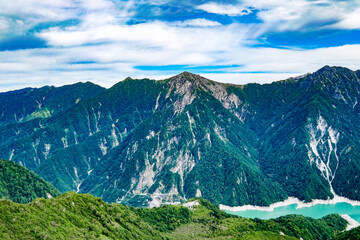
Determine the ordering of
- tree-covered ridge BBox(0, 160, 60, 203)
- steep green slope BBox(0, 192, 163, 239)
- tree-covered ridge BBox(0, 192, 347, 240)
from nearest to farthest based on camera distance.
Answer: steep green slope BBox(0, 192, 163, 239) → tree-covered ridge BBox(0, 192, 347, 240) → tree-covered ridge BBox(0, 160, 60, 203)

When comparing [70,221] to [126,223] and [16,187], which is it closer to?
[126,223]

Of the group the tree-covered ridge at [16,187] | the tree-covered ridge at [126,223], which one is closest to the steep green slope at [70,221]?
the tree-covered ridge at [126,223]

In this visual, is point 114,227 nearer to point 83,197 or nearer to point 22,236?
point 83,197

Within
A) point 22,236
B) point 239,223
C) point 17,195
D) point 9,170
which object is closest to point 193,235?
point 239,223

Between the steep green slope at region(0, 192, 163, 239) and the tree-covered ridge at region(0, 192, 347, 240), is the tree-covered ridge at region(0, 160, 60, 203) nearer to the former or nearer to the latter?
the tree-covered ridge at region(0, 192, 347, 240)

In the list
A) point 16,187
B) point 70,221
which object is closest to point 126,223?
point 70,221

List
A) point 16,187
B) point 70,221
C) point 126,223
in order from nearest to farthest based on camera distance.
A: point 70,221 → point 126,223 → point 16,187

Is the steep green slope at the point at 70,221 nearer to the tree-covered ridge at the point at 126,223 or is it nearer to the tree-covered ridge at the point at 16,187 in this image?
the tree-covered ridge at the point at 126,223

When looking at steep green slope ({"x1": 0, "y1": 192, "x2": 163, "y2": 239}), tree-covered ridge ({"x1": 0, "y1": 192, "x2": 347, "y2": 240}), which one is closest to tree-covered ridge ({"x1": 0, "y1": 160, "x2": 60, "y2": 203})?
tree-covered ridge ({"x1": 0, "y1": 192, "x2": 347, "y2": 240})
